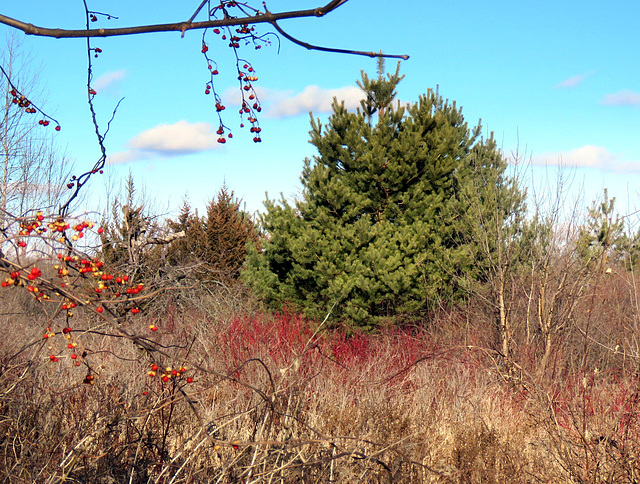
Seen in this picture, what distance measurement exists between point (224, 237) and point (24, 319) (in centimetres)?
502

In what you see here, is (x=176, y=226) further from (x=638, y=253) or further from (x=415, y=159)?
(x=638, y=253)

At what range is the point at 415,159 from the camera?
356 inches

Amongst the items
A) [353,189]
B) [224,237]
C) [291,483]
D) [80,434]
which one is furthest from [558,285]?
[224,237]

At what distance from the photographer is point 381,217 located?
9133mm

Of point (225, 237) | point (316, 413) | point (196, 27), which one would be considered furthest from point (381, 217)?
point (196, 27)

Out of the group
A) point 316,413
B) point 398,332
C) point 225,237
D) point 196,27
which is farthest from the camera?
point 225,237

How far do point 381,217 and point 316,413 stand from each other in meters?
4.61

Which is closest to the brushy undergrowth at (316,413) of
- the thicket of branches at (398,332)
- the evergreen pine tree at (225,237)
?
the thicket of branches at (398,332)

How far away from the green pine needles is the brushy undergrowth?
21.3 inches

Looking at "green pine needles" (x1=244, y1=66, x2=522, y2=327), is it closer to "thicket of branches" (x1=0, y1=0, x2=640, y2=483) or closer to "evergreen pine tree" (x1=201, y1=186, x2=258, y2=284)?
"thicket of branches" (x1=0, y1=0, x2=640, y2=483)

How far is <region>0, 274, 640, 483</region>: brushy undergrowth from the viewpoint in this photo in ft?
10.5

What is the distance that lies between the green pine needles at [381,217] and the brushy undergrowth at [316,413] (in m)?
0.54

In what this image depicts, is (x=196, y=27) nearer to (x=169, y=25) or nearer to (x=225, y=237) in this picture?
(x=169, y=25)

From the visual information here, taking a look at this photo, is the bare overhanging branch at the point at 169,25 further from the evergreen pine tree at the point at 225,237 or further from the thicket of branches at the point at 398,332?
the evergreen pine tree at the point at 225,237
